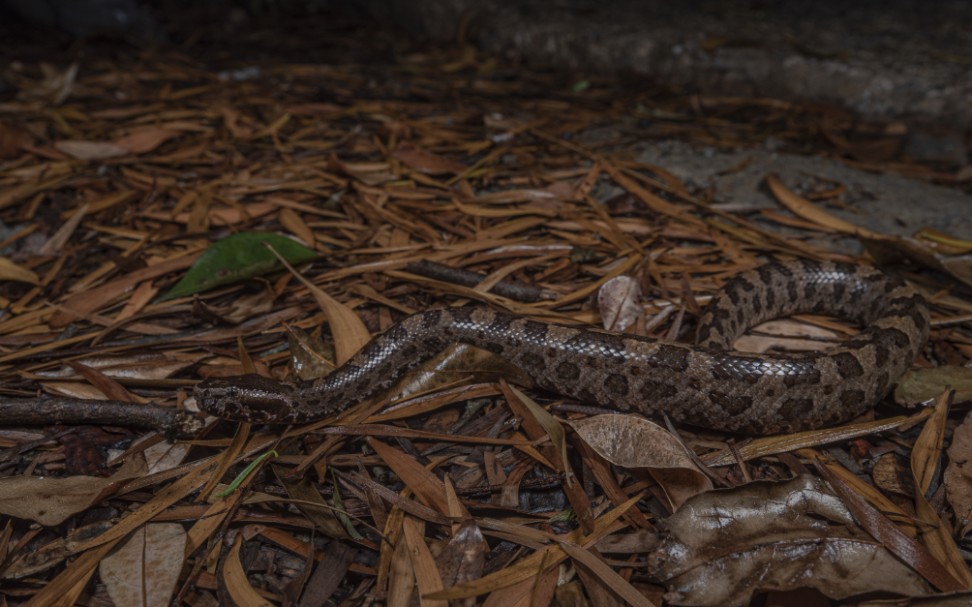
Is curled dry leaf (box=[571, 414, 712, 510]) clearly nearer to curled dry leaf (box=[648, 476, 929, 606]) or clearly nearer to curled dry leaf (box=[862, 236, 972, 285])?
curled dry leaf (box=[648, 476, 929, 606])

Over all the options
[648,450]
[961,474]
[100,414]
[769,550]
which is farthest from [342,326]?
[961,474]

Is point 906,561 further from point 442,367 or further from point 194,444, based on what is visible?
point 194,444

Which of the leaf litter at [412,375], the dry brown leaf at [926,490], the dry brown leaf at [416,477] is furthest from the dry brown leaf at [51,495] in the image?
the dry brown leaf at [926,490]

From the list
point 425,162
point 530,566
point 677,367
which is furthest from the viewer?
point 425,162

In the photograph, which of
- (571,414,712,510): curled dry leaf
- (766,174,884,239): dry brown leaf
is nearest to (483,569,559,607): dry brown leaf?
(571,414,712,510): curled dry leaf

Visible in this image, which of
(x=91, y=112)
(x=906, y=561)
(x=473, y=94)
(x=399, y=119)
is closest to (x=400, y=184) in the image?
(x=399, y=119)

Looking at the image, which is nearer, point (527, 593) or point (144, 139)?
point (527, 593)

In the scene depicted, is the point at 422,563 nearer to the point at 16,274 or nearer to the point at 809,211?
the point at 16,274
